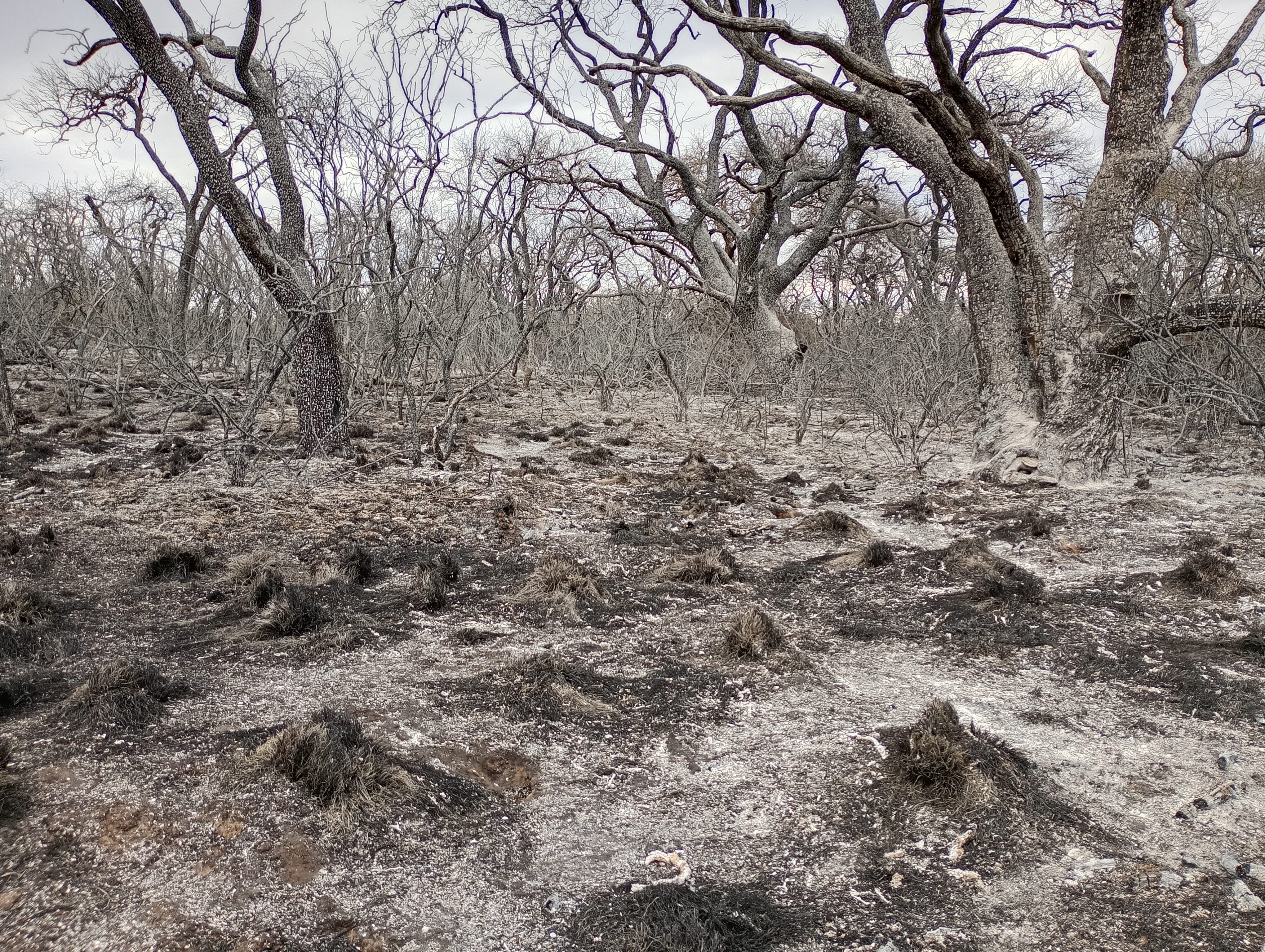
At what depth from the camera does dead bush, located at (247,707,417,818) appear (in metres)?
2.58

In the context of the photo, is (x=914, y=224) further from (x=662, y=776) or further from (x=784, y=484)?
(x=662, y=776)

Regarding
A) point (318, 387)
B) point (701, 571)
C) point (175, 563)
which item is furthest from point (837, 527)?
point (318, 387)

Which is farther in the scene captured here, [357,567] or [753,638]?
[357,567]

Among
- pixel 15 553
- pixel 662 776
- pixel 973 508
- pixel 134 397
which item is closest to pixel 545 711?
pixel 662 776

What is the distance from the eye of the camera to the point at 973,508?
6.36 meters

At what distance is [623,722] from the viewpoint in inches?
129

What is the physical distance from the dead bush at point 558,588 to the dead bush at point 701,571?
1.49 ft

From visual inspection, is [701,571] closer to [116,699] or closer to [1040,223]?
[116,699]

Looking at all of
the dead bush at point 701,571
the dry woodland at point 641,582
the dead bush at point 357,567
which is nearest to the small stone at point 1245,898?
the dry woodland at point 641,582

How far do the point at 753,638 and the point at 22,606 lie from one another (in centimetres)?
344

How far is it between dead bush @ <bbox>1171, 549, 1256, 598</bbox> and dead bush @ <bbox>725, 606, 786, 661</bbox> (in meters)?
2.32

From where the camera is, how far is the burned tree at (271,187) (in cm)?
632

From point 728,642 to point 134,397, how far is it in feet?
32.2

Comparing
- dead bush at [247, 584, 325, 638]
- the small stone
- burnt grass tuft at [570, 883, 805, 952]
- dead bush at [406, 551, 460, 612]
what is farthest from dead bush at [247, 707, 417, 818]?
the small stone
